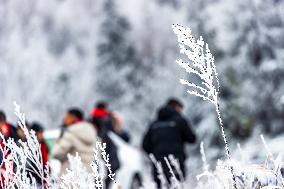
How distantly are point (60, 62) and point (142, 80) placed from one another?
16.8 ft

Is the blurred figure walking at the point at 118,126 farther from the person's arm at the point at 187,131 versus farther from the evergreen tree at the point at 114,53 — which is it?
the evergreen tree at the point at 114,53

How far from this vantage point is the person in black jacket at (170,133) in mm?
8219

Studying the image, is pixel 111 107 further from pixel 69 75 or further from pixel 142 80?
pixel 69 75

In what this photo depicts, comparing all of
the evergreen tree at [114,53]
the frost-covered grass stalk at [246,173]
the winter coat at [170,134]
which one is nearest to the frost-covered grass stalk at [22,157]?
the frost-covered grass stalk at [246,173]

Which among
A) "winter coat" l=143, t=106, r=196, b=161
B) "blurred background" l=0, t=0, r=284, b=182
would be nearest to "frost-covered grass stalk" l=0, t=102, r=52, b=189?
"winter coat" l=143, t=106, r=196, b=161

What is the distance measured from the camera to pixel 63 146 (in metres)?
7.19

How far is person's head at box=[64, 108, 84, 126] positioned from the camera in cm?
725

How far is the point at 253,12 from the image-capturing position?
18875mm

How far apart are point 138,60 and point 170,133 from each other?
19805 millimetres

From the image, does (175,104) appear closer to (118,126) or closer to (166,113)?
(166,113)

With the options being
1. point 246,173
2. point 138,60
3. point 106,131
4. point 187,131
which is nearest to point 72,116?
point 106,131

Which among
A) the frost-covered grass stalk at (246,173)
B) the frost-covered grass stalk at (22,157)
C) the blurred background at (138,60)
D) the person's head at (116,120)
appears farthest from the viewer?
the blurred background at (138,60)

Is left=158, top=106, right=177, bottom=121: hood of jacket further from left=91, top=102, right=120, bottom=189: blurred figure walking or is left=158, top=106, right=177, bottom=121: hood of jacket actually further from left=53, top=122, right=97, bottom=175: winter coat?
left=53, top=122, right=97, bottom=175: winter coat

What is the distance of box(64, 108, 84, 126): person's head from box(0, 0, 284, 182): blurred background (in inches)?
437
